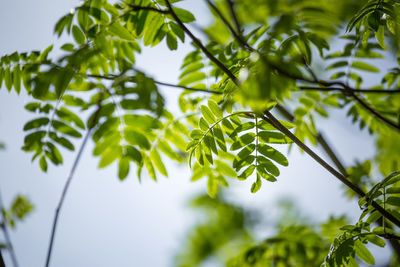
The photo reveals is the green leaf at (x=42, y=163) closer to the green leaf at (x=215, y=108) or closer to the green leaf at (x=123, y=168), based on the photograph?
the green leaf at (x=123, y=168)

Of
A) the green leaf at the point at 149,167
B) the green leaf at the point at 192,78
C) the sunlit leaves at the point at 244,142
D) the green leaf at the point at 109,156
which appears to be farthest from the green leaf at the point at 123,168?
the green leaf at the point at 192,78

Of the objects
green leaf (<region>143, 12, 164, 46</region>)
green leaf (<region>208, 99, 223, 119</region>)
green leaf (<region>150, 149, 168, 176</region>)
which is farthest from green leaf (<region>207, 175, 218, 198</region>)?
green leaf (<region>143, 12, 164, 46</region>)

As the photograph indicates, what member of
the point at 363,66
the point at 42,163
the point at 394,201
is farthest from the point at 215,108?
the point at 363,66

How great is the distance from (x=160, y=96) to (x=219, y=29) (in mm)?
2092

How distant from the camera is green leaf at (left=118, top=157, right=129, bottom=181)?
1521 mm

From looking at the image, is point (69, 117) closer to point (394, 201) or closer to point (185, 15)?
point (185, 15)

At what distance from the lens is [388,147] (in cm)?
283

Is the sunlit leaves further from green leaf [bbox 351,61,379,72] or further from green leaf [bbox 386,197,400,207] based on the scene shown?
green leaf [bbox 351,61,379,72]

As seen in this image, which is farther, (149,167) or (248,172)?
(149,167)

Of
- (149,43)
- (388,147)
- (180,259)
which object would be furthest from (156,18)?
(180,259)

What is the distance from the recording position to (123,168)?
1.52 m

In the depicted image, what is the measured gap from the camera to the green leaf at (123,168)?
152 centimetres

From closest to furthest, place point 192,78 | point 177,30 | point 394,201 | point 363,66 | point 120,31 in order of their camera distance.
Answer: point 394,201
point 120,31
point 177,30
point 192,78
point 363,66

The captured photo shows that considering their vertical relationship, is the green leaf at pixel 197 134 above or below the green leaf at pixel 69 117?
below
